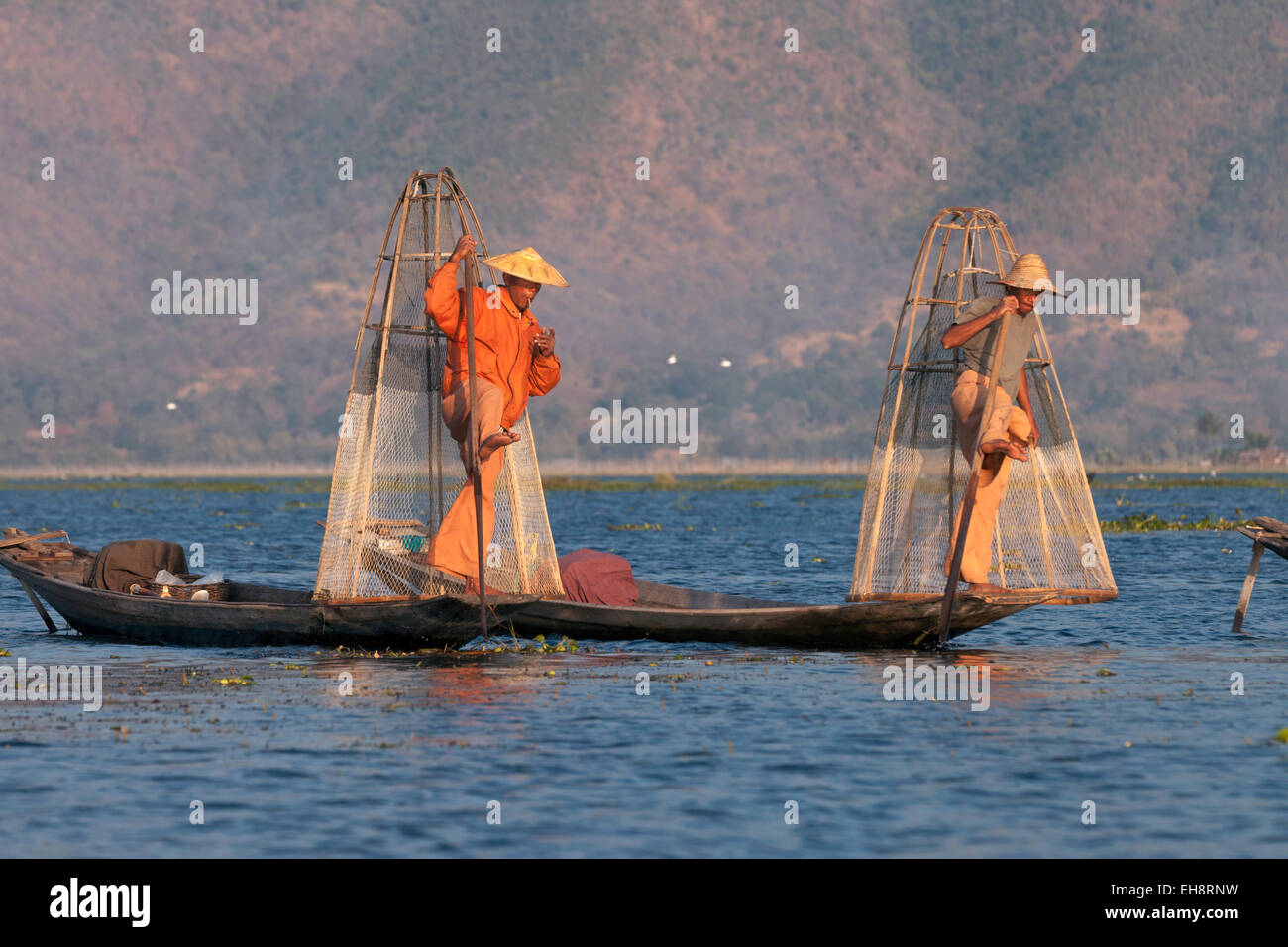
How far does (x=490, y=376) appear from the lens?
20.0 meters

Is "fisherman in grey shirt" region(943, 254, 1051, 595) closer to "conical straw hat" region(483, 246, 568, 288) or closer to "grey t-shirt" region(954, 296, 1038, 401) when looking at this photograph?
"grey t-shirt" region(954, 296, 1038, 401)

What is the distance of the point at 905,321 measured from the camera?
21.6 m

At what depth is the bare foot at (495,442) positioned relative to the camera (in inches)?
754

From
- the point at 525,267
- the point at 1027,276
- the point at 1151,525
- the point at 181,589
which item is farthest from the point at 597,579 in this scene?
the point at 1151,525

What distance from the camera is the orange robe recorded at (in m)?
19.9

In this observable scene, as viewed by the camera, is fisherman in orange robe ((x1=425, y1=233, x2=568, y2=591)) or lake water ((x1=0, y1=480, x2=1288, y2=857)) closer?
lake water ((x1=0, y1=480, x2=1288, y2=857))

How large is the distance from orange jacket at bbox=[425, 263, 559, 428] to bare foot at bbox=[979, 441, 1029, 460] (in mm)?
4612

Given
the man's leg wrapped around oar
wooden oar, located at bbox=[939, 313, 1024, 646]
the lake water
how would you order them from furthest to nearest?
1. the man's leg wrapped around oar
2. wooden oar, located at bbox=[939, 313, 1024, 646]
3. the lake water

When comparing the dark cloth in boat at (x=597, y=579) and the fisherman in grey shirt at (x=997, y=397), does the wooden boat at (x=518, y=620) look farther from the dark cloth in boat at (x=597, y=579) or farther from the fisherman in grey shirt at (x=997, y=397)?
the fisherman in grey shirt at (x=997, y=397)

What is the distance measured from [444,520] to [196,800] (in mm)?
7649

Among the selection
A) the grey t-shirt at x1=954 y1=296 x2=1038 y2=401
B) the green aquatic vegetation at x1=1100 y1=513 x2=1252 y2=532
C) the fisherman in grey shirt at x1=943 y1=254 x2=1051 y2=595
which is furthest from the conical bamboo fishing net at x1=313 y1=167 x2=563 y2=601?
the green aquatic vegetation at x1=1100 y1=513 x2=1252 y2=532

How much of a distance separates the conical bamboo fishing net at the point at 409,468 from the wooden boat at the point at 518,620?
0.42 metres

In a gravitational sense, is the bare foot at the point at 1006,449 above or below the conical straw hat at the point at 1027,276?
below

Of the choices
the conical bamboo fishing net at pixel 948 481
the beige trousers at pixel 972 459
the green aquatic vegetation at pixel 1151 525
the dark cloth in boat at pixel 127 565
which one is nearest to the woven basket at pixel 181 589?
the dark cloth in boat at pixel 127 565
